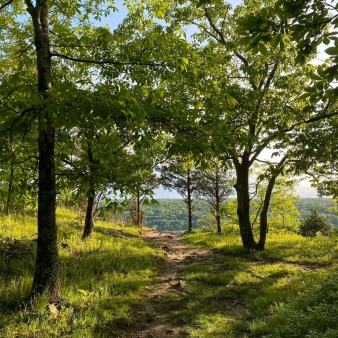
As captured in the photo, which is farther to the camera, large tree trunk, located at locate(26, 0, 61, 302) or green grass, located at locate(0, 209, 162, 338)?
large tree trunk, located at locate(26, 0, 61, 302)

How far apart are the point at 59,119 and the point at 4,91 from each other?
174 centimetres

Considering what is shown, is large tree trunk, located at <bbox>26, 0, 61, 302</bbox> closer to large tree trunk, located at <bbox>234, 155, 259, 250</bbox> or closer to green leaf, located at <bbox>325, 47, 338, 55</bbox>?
green leaf, located at <bbox>325, 47, 338, 55</bbox>

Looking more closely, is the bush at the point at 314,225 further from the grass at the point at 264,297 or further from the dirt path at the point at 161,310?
the dirt path at the point at 161,310

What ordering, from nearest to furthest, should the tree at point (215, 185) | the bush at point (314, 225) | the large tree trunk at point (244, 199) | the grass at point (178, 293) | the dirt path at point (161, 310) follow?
1. the grass at point (178, 293)
2. the dirt path at point (161, 310)
3. the large tree trunk at point (244, 199)
4. the tree at point (215, 185)
5. the bush at point (314, 225)

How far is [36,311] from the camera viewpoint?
4488 millimetres

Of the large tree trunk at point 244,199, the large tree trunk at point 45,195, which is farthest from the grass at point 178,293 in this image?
the large tree trunk at point 244,199

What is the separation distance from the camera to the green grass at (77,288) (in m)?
4.34

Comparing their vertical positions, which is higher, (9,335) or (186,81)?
(186,81)

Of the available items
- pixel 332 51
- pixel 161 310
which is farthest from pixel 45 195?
pixel 332 51

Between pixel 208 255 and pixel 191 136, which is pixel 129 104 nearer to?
pixel 191 136

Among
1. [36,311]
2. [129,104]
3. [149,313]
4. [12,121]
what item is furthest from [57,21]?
[149,313]

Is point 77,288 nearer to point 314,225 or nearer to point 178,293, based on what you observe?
point 178,293

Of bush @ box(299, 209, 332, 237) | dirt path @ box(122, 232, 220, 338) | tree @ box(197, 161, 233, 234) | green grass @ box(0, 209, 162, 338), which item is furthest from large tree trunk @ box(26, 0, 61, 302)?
bush @ box(299, 209, 332, 237)

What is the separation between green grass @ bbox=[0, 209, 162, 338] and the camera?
434cm
